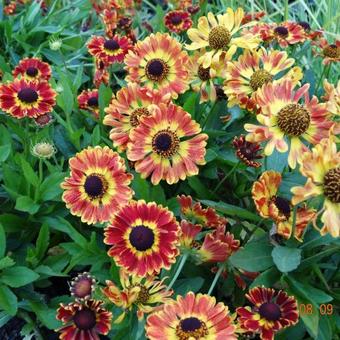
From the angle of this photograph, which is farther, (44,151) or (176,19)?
(176,19)

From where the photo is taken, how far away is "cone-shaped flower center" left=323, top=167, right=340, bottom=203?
114 cm

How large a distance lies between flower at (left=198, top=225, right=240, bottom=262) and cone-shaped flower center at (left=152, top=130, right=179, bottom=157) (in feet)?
0.74

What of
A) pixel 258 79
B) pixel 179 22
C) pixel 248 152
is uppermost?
pixel 258 79

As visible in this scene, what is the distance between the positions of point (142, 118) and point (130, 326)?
1.62ft

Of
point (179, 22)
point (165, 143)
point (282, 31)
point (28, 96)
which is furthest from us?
point (179, 22)

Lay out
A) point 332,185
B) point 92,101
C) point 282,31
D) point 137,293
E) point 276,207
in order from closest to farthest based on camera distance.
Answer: point 332,185, point 137,293, point 276,207, point 92,101, point 282,31

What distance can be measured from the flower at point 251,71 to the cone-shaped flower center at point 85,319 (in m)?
0.65

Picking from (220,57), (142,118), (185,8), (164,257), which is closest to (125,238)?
(164,257)

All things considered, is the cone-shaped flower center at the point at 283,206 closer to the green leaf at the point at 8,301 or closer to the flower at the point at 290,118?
the flower at the point at 290,118

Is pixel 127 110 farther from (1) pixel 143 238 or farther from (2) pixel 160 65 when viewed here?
(1) pixel 143 238

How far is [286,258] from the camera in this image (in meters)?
1.31

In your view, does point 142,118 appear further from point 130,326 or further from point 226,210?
point 130,326

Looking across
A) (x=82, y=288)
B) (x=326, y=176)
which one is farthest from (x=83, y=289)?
(x=326, y=176)

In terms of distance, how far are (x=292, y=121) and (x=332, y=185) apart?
244 millimetres
